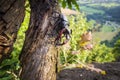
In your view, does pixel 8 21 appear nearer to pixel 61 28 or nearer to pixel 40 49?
pixel 40 49

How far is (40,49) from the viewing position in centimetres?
468

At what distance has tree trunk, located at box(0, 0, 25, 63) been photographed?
451cm

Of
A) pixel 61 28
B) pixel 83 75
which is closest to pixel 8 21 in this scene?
pixel 61 28

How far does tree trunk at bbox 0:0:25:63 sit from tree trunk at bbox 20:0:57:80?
0.27 metres

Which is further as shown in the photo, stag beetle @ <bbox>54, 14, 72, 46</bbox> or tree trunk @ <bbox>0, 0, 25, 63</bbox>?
stag beetle @ <bbox>54, 14, 72, 46</bbox>

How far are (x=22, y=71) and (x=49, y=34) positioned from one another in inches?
29.8

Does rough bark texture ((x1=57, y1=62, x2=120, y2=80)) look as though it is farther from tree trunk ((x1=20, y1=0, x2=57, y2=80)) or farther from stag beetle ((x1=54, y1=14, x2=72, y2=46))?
stag beetle ((x1=54, y1=14, x2=72, y2=46))

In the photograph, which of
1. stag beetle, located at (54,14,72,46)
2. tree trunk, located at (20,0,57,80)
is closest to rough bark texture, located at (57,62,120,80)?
tree trunk, located at (20,0,57,80)

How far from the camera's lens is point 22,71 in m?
4.77

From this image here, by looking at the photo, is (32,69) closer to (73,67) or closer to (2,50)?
(2,50)

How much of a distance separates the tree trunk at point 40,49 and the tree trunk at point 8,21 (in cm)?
27

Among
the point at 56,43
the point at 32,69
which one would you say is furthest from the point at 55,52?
the point at 32,69

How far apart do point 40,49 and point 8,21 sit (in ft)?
2.21

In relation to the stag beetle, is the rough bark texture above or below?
below
